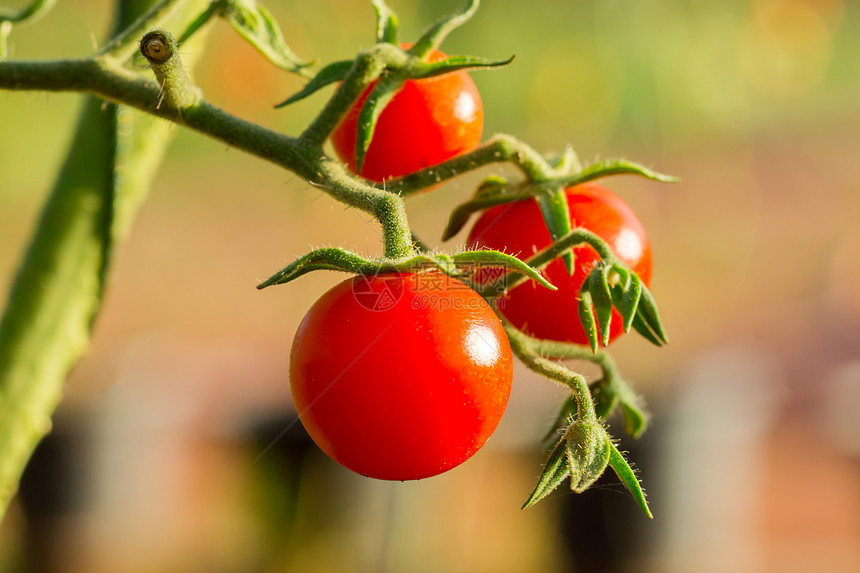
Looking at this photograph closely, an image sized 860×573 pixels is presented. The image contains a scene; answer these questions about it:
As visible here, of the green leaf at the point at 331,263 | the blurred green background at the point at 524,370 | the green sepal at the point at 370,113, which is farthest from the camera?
the blurred green background at the point at 524,370

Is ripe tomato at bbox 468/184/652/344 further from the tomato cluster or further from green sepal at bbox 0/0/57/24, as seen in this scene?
green sepal at bbox 0/0/57/24

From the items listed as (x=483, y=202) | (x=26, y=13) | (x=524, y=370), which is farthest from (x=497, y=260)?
(x=524, y=370)

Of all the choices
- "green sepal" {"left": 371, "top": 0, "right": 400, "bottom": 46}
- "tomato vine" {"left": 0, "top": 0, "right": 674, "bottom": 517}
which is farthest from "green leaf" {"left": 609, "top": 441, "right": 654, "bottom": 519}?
"green sepal" {"left": 371, "top": 0, "right": 400, "bottom": 46}

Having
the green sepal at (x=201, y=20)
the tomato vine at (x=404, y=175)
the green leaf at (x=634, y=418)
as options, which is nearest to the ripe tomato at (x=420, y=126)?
the tomato vine at (x=404, y=175)

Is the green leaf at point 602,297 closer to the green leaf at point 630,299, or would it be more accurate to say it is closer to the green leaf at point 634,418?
the green leaf at point 630,299

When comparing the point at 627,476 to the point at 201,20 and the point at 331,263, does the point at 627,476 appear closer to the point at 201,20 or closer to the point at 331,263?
the point at 331,263

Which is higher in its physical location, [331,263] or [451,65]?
[451,65]
